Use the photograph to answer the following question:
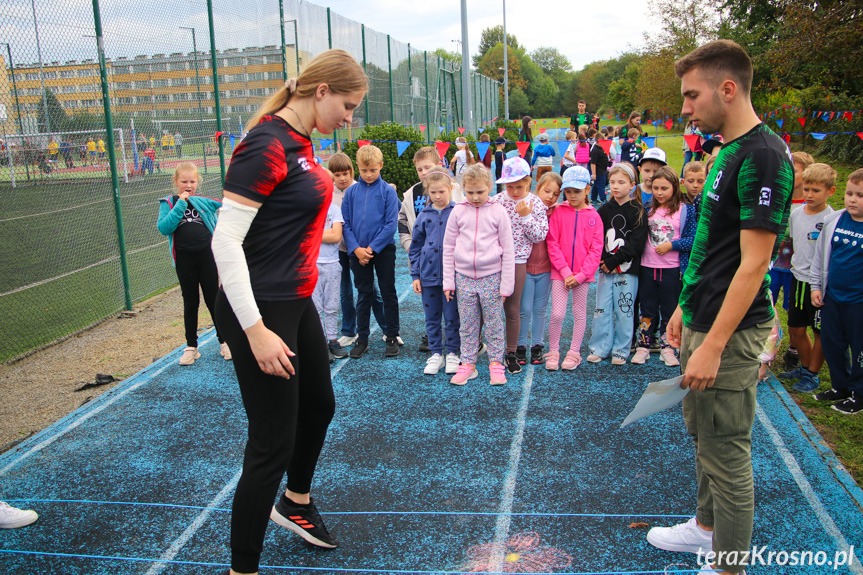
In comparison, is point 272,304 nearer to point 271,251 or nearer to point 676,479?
point 271,251

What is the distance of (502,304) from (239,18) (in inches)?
307

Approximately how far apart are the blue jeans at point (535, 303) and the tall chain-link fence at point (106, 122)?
4.01 meters

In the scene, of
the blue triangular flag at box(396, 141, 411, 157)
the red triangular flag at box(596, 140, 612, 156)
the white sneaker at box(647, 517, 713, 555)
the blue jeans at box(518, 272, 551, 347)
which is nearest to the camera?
the white sneaker at box(647, 517, 713, 555)

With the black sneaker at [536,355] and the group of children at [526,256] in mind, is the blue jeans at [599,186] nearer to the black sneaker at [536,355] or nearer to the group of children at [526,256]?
the group of children at [526,256]

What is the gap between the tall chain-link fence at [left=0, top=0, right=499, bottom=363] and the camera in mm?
6770

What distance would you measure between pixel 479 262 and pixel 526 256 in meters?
0.54

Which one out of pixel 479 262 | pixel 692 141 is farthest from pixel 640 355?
pixel 692 141

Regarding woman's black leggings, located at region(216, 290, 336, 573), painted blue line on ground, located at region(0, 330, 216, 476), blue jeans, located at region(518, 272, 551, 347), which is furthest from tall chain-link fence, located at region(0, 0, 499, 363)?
woman's black leggings, located at region(216, 290, 336, 573)

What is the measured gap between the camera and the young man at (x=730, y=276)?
6.69 ft

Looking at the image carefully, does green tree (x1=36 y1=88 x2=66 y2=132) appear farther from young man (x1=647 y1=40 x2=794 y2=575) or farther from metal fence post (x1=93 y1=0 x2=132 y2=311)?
young man (x1=647 y1=40 x2=794 y2=575)

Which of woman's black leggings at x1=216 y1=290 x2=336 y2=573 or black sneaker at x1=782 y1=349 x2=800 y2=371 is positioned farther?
black sneaker at x1=782 y1=349 x2=800 y2=371

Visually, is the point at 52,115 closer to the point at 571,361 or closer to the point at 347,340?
the point at 347,340

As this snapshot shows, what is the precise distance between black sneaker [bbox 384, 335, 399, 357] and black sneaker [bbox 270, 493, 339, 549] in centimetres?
301

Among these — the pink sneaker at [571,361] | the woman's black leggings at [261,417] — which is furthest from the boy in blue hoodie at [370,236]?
the woman's black leggings at [261,417]
